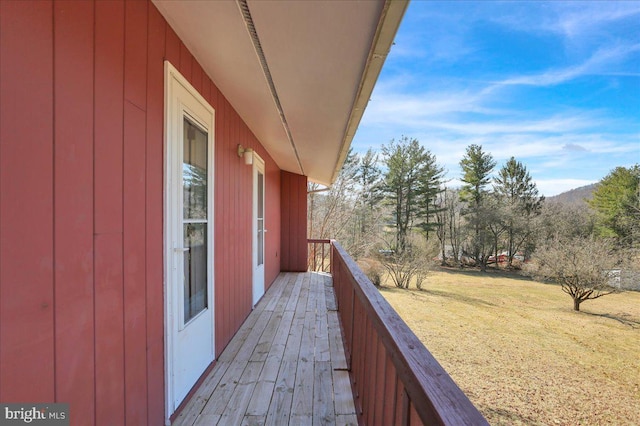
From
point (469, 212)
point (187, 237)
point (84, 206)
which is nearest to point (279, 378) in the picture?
point (187, 237)

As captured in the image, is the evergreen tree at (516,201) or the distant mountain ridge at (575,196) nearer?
the evergreen tree at (516,201)

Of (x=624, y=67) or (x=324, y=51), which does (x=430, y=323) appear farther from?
(x=624, y=67)

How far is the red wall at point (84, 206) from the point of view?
0.80 meters

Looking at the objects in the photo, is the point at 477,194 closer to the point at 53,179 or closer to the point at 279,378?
the point at 279,378

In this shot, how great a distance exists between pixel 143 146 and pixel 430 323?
10.4 m

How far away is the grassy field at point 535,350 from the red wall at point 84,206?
256 inches

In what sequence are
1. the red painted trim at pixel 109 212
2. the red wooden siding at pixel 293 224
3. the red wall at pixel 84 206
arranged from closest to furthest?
the red wall at pixel 84 206 < the red painted trim at pixel 109 212 < the red wooden siding at pixel 293 224

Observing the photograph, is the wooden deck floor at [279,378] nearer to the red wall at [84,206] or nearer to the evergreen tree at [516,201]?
the red wall at [84,206]

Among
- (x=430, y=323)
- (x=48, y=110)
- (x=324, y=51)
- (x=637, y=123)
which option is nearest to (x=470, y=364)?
(x=430, y=323)

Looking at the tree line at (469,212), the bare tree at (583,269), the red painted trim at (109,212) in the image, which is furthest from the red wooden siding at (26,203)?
the bare tree at (583,269)

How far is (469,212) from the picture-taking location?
2233 cm

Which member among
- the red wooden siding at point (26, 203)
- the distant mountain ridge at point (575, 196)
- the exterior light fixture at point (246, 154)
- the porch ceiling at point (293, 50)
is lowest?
the red wooden siding at point (26, 203)

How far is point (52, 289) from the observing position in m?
0.91

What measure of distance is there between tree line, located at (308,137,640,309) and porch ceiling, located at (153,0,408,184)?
12377 mm
